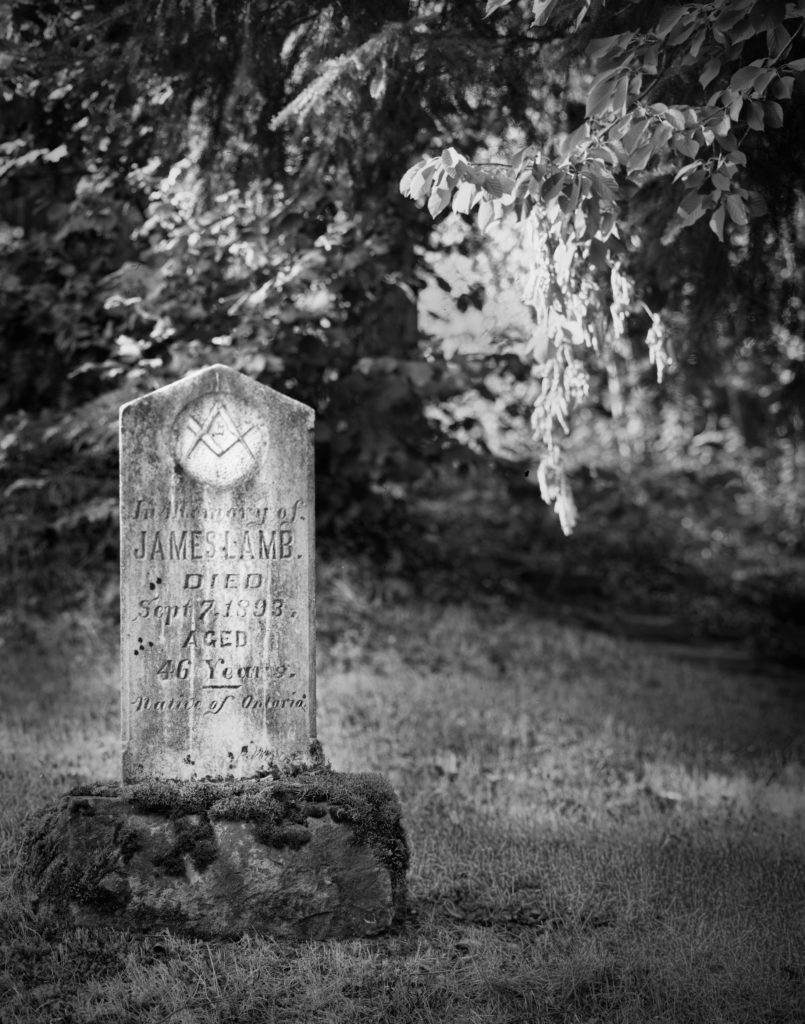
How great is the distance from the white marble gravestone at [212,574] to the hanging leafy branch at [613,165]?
4.22ft

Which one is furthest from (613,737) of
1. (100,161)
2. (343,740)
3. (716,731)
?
(100,161)

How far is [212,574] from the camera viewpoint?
4574mm

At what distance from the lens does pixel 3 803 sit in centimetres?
511

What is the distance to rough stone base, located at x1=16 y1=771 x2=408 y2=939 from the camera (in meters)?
4.23

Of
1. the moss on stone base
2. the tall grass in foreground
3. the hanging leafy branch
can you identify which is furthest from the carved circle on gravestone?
the tall grass in foreground

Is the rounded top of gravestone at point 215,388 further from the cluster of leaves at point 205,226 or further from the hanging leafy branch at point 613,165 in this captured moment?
the cluster of leaves at point 205,226

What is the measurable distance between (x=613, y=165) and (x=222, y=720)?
118 inches

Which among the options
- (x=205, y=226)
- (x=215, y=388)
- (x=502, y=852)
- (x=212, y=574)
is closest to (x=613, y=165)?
(x=215, y=388)

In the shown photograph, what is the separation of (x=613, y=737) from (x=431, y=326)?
17.1ft

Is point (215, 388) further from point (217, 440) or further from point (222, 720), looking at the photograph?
point (222, 720)

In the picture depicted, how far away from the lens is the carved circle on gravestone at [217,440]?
4.56 metres

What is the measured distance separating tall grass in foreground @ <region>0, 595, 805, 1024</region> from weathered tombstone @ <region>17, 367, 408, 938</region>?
191 millimetres

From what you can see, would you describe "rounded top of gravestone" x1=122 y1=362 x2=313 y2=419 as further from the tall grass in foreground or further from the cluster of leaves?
the tall grass in foreground

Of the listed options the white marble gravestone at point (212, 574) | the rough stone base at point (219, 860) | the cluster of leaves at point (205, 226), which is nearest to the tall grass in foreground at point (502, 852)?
the rough stone base at point (219, 860)
